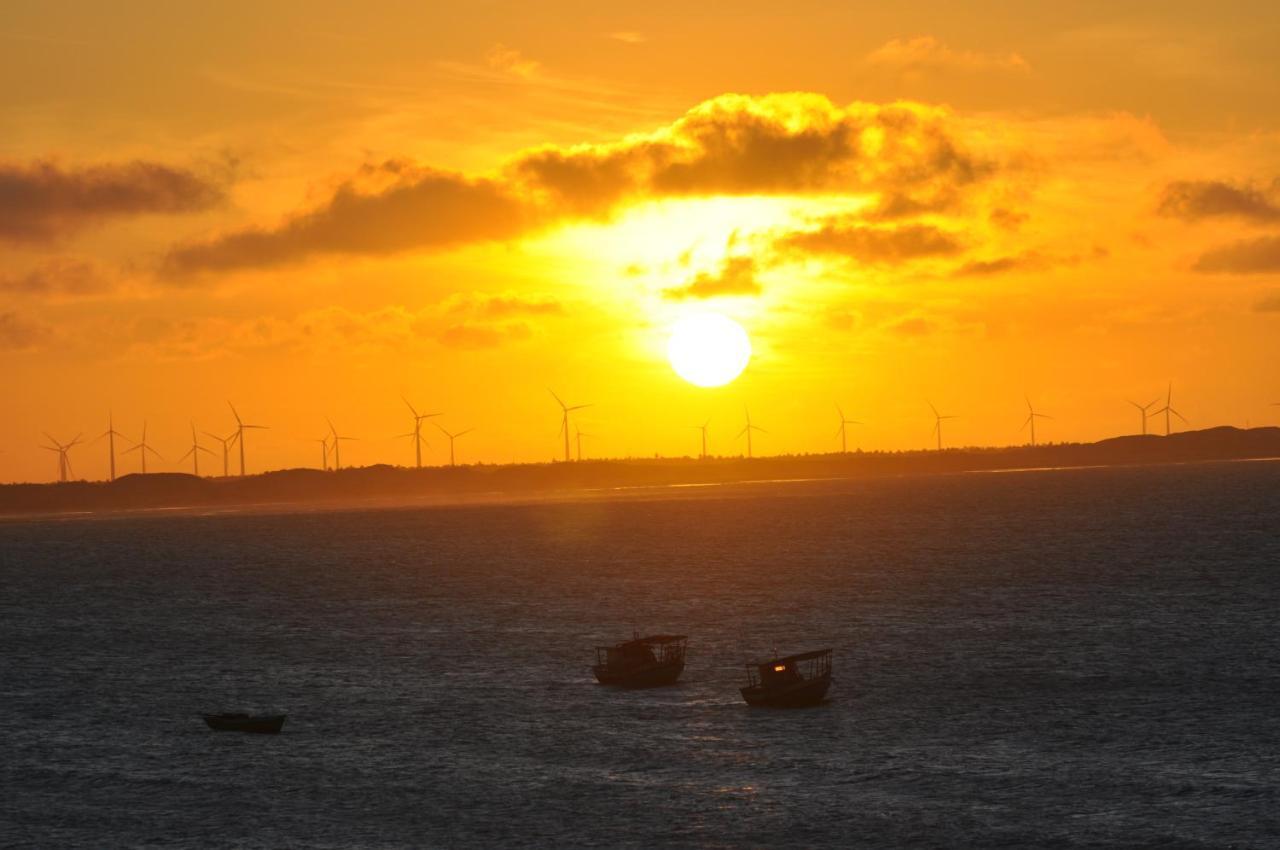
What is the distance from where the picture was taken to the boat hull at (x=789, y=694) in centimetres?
9925

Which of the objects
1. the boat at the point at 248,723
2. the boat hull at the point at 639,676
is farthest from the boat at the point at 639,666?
the boat at the point at 248,723

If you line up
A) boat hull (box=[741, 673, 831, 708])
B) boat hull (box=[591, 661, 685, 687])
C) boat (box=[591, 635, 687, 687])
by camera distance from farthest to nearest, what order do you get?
boat (box=[591, 635, 687, 687]) < boat hull (box=[591, 661, 685, 687]) < boat hull (box=[741, 673, 831, 708])

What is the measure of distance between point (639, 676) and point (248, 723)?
1151 inches

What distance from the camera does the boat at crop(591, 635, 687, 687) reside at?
109688 mm

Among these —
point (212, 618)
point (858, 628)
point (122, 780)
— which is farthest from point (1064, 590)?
point (122, 780)

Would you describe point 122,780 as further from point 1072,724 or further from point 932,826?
point 1072,724

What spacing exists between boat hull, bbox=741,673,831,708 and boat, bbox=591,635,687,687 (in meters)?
10.8

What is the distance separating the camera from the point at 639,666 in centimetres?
11012

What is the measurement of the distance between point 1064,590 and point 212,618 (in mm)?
100652

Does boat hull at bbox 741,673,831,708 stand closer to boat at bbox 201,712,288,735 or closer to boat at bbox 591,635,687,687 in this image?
boat at bbox 591,635,687,687

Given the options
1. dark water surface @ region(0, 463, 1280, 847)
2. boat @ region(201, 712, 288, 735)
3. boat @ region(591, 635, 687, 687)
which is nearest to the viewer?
dark water surface @ region(0, 463, 1280, 847)

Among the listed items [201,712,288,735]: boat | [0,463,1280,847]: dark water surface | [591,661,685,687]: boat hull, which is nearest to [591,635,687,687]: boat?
[591,661,685,687]: boat hull

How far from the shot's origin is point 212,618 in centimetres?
17062

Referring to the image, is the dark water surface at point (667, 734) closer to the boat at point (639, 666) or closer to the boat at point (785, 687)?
the boat at point (785, 687)
